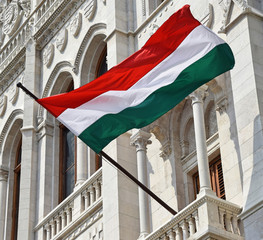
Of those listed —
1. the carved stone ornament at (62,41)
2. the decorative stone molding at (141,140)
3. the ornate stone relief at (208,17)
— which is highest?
the carved stone ornament at (62,41)

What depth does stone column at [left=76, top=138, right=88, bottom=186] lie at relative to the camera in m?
22.3

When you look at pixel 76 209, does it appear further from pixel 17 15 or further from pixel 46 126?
pixel 17 15

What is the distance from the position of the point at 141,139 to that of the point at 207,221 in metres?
3.74

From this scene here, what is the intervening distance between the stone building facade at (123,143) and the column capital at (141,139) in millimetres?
21

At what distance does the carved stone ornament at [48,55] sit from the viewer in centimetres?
2569

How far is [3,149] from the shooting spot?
26.9 metres

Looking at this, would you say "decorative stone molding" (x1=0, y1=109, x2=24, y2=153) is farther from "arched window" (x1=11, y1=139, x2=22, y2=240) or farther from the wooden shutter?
the wooden shutter

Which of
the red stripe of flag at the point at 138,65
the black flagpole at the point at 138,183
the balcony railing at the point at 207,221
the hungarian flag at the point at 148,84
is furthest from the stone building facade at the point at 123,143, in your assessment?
the red stripe of flag at the point at 138,65

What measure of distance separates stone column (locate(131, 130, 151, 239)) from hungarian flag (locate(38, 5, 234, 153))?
172 cm

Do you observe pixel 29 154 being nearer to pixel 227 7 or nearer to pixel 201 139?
pixel 201 139

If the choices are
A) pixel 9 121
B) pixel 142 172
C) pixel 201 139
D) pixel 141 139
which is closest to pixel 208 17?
pixel 141 139

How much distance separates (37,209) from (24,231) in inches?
29.9

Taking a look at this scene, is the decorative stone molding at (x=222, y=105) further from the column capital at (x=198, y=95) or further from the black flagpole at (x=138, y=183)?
the black flagpole at (x=138, y=183)

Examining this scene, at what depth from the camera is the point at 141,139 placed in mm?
19281
